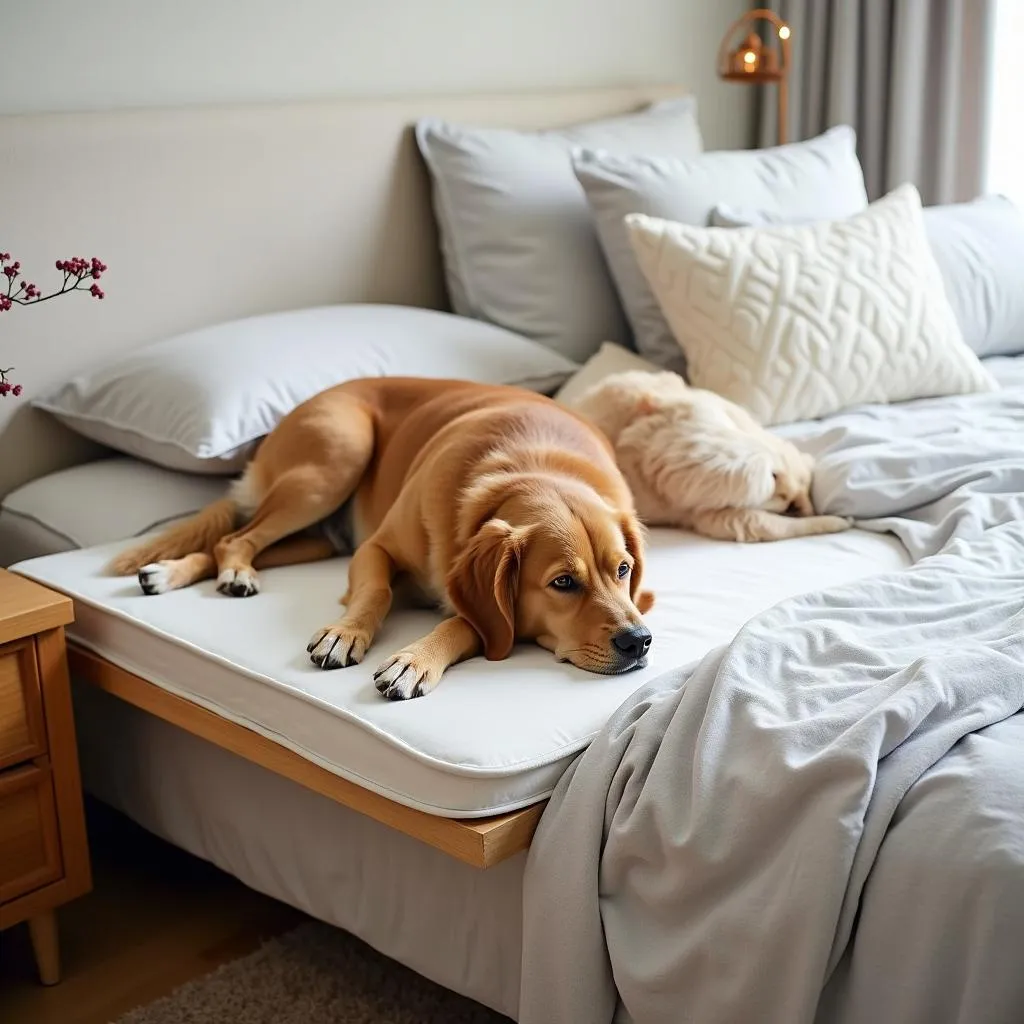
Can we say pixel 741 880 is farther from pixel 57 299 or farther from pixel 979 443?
pixel 57 299

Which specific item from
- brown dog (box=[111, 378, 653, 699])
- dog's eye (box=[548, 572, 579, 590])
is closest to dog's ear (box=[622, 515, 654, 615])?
brown dog (box=[111, 378, 653, 699])

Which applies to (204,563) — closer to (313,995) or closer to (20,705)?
(20,705)

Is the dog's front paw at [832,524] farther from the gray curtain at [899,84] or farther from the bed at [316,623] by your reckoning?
the gray curtain at [899,84]

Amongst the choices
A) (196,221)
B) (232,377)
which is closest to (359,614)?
(232,377)

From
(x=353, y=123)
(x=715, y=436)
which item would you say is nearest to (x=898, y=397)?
(x=715, y=436)

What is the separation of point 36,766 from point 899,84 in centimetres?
291

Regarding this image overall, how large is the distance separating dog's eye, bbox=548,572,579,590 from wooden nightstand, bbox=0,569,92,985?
0.65 meters

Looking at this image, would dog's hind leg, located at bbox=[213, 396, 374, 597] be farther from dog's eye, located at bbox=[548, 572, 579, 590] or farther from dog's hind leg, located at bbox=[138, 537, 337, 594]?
dog's eye, located at bbox=[548, 572, 579, 590]

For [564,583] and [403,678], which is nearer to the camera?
[403,678]

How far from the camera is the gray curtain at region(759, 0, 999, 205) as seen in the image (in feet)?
11.5

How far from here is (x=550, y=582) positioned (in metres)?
1.62

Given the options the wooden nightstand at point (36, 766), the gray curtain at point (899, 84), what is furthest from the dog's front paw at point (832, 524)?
the gray curtain at point (899, 84)

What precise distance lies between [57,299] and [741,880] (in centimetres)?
152

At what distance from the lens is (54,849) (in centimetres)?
178
